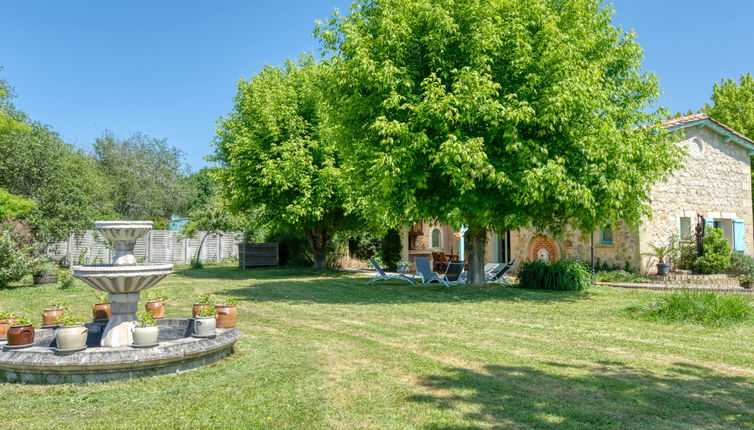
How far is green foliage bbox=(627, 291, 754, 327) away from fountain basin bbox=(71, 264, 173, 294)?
26.0 ft

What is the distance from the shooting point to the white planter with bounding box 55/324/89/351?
5.22 metres

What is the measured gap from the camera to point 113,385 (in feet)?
16.7

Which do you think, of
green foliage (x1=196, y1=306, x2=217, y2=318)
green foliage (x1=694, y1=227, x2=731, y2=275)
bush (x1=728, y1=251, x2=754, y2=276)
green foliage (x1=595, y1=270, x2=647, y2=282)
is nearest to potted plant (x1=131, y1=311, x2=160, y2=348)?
green foliage (x1=196, y1=306, x2=217, y2=318)

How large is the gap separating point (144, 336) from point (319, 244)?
17.8 metres

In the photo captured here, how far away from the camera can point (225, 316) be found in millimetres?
6609

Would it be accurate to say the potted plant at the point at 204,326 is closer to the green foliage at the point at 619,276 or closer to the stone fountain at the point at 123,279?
the stone fountain at the point at 123,279

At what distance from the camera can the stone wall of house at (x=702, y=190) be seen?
1798cm

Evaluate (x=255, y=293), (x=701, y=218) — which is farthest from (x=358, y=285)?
(x=701, y=218)

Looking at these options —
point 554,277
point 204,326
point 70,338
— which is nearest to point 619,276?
point 554,277

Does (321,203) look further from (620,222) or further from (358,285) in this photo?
(620,222)

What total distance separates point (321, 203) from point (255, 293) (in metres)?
5.85

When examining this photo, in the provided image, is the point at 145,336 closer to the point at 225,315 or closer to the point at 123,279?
the point at 123,279

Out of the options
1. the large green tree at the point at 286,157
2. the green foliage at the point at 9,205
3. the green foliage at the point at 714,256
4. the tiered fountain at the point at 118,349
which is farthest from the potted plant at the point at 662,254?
the green foliage at the point at 9,205

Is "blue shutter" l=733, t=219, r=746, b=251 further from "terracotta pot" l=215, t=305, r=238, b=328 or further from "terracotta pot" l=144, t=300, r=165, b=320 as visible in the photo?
"terracotta pot" l=144, t=300, r=165, b=320
